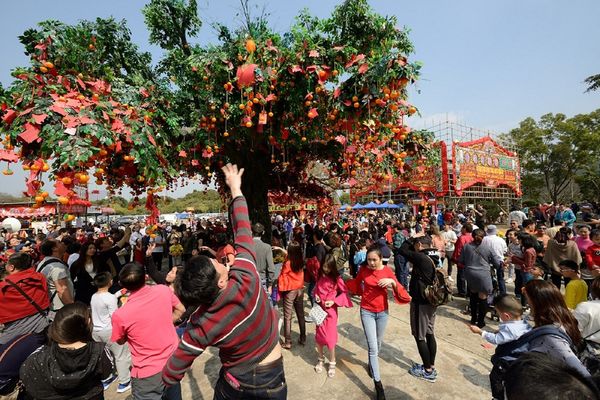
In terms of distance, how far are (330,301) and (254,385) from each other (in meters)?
2.36

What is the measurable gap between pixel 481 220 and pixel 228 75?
10.1 m

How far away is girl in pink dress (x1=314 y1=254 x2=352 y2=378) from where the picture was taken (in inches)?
159

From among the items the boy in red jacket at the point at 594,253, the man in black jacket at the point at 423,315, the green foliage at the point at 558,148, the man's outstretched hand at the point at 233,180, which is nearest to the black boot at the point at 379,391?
the man in black jacket at the point at 423,315

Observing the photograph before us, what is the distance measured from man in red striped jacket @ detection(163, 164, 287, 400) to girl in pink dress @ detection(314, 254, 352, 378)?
219 cm

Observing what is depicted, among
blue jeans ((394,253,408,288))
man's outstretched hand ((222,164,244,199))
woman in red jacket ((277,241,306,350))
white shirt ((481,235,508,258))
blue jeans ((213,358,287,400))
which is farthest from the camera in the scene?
blue jeans ((394,253,408,288))

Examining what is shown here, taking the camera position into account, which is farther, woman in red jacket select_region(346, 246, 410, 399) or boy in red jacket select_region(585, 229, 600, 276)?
boy in red jacket select_region(585, 229, 600, 276)

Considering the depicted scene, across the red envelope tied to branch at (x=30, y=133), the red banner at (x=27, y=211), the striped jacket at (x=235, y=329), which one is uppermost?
the red envelope tied to branch at (x=30, y=133)

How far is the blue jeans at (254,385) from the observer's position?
1796 mm

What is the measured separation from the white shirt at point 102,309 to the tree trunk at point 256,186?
4.12m

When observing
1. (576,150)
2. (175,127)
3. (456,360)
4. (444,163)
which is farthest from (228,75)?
(576,150)

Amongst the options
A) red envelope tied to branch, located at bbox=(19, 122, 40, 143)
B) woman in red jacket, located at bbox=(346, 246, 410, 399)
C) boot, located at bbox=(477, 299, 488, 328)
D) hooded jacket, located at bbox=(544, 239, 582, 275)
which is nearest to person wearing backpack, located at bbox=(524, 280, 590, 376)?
woman in red jacket, located at bbox=(346, 246, 410, 399)

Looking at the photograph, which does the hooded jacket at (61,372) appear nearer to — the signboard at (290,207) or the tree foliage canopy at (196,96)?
the tree foliage canopy at (196,96)

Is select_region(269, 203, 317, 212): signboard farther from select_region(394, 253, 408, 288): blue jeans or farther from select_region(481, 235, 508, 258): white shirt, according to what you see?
select_region(481, 235, 508, 258): white shirt

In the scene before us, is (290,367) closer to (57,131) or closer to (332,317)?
(332,317)
